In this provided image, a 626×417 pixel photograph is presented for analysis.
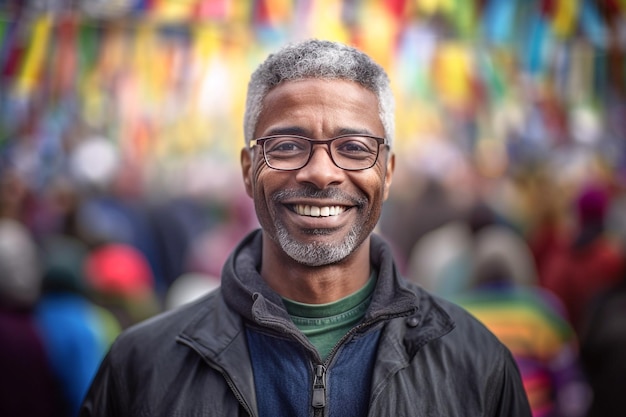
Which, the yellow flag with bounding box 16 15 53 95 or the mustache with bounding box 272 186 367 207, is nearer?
the mustache with bounding box 272 186 367 207

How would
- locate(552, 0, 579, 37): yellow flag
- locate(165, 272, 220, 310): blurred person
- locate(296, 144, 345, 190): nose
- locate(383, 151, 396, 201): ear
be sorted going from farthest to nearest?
1. locate(552, 0, 579, 37): yellow flag
2. locate(165, 272, 220, 310): blurred person
3. locate(383, 151, 396, 201): ear
4. locate(296, 144, 345, 190): nose

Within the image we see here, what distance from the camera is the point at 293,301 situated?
2.24 metres

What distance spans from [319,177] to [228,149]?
13.6 metres

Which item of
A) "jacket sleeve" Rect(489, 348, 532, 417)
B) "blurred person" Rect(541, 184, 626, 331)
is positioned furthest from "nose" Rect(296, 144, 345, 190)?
"blurred person" Rect(541, 184, 626, 331)

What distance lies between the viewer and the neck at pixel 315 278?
7.30 feet

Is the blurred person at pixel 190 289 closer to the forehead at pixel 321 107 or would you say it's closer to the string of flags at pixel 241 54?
the forehead at pixel 321 107

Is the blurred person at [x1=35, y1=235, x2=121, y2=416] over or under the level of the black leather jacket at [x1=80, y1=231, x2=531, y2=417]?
under

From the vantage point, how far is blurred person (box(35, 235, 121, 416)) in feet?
13.5

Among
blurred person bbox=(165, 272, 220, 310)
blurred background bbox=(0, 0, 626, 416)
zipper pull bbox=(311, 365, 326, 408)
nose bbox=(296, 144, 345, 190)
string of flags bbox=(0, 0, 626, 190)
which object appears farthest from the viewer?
string of flags bbox=(0, 0, 626, 190)

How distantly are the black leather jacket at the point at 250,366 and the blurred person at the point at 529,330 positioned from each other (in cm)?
179

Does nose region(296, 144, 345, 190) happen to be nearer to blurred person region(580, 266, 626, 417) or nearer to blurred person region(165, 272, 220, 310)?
blurred person region(580, 266, 626, 417)

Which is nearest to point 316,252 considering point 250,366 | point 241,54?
point 250,366

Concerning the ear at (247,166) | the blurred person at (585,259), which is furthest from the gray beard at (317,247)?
the blurred person at (585,259)

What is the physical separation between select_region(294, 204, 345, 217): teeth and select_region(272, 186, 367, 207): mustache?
0.03m
